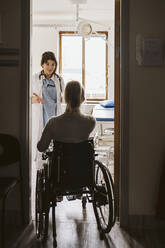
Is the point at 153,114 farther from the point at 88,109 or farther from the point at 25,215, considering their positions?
the point at 88,109

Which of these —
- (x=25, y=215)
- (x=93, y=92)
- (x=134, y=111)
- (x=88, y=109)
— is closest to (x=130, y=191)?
(x=134, y=111)

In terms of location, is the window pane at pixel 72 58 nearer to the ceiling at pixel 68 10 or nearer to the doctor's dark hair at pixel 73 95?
Result: the ceiling at pixel 68 10

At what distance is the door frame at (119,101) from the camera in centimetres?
258

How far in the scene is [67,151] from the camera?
7.04 feet

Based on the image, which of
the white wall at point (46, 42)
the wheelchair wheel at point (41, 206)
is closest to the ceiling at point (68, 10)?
the white wall at point (46, 42)

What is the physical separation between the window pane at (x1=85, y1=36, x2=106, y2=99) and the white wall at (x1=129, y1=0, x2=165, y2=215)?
4220 millimetres

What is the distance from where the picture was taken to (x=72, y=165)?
218cm

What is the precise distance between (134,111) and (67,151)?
74 cm

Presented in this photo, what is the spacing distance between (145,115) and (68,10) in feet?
13.6

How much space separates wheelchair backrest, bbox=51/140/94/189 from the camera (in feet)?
7.04

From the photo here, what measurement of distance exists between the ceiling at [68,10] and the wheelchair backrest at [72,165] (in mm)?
3987

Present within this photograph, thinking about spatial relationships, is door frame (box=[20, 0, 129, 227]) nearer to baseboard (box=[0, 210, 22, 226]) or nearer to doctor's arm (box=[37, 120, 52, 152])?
baseboard (box=[0, 210, 22, 226])

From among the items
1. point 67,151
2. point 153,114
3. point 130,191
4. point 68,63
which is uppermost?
point 68,63

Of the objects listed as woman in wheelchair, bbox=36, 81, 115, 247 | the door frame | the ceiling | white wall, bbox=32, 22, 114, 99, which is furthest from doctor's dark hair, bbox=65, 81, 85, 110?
white wall, bbox=32, 22, 114, 99
